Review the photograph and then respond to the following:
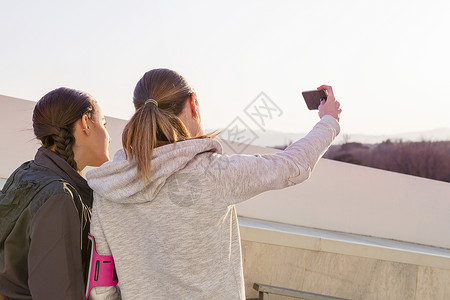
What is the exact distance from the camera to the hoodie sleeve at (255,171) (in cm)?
132

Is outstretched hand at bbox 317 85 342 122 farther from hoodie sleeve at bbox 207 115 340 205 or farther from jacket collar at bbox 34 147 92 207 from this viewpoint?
jacket collar at bbox 34 147 92 207

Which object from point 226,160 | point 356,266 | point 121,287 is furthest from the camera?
point 356,266

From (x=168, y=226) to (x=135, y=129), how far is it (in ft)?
0.95

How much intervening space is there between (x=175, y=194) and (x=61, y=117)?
575 millimetres

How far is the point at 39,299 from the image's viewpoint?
4.61 ft

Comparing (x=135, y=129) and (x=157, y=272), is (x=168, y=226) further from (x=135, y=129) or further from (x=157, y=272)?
(x=135, y=129)

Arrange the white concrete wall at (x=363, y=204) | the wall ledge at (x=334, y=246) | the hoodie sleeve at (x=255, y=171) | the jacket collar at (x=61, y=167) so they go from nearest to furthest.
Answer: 1. the hoodie sleeve at (x=255, y=171)
2. the jacket collar at (x=61, y=167)
3. the wall ledge at (x=334, y=246)
4. the white concrete wall at (x=363, y=204)

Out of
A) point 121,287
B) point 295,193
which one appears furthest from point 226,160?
point 295,193

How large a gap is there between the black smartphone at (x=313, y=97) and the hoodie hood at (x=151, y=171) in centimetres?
48

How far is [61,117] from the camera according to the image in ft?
5.47

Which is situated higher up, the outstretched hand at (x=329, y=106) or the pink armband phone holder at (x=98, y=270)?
the outstretched hand at (x=329, y=106)

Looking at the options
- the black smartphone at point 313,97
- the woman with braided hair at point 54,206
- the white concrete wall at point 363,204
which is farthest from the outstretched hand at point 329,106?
the white concrete wall at point 363,204

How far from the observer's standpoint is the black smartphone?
1699mm

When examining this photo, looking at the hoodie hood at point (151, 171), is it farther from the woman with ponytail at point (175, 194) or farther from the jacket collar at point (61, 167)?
the jacket collar at point (61, 167)
